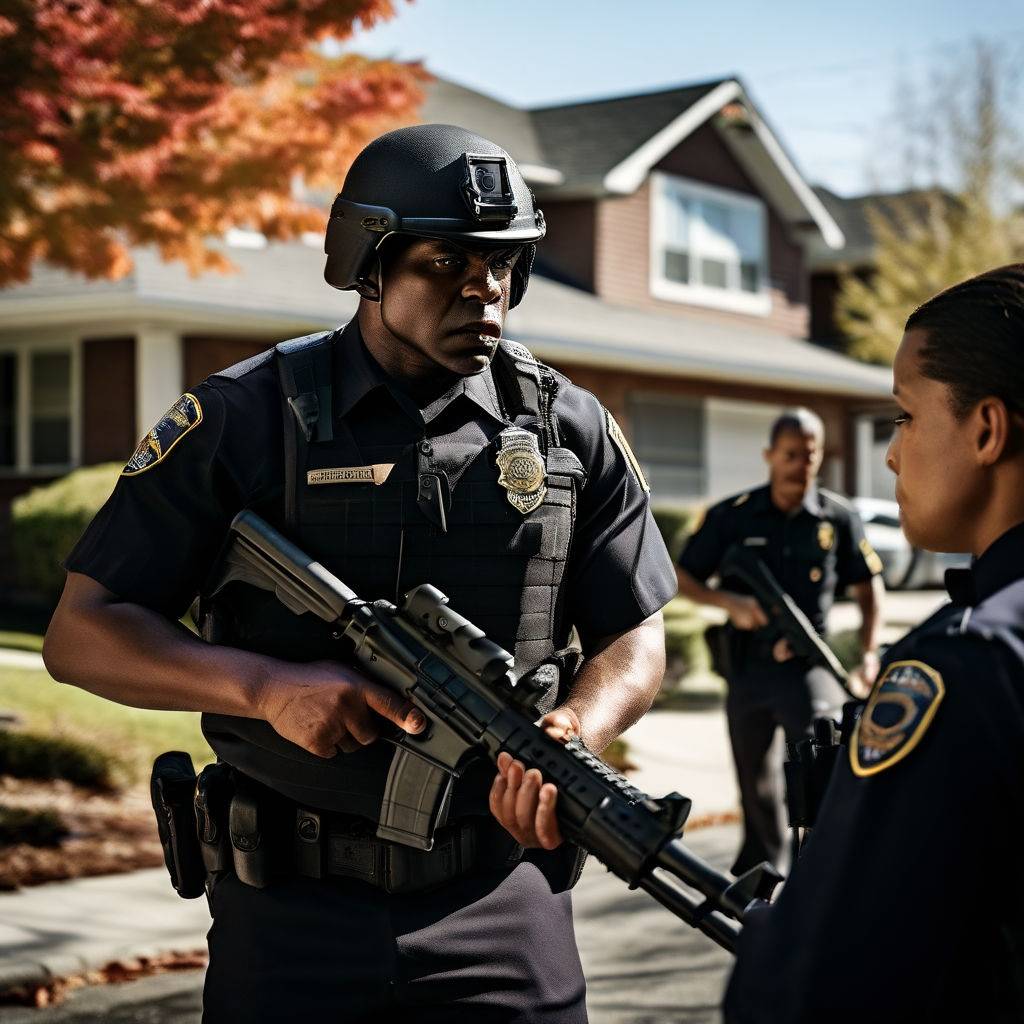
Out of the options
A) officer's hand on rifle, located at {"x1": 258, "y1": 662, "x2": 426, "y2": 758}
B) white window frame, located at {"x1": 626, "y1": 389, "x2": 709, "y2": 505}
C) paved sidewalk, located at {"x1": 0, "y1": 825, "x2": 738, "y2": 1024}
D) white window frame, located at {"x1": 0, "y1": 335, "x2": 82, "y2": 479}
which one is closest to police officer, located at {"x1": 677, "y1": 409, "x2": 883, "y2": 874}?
paved sidewalk, located at {"x1": 0, "y1": 825, "x2": 738, "y2": 1024}

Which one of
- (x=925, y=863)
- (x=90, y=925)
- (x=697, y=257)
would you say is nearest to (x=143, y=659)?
(x=925, y=863)

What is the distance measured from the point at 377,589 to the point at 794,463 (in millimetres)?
4759

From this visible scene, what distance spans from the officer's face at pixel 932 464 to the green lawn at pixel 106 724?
7.51 metres

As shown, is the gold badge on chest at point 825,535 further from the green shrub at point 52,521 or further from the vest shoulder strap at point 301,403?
the green shrub at point 52,521

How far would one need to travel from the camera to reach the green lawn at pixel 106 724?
9039mm

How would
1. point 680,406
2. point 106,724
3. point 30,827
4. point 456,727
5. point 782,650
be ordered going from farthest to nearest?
point 680,406 → point 106,724 → point 30,827 → point 782,650 → point 456,727

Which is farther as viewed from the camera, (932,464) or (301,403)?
(301,403)

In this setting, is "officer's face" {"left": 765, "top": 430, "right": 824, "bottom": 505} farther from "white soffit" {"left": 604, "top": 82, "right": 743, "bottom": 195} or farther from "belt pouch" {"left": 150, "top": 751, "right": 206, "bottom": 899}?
"white soffit" {"left": 604, "top": 82, "right": 743, "bottom": 195}

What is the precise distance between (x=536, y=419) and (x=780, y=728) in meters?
4.52

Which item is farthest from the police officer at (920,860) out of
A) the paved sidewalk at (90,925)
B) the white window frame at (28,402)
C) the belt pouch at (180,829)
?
the white window frame at (28,402)

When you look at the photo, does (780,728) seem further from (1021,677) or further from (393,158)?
(1021,677)

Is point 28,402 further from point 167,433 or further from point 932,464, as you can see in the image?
point 932,464

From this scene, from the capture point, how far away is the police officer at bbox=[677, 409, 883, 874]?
270 inches

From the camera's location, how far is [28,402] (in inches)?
737
